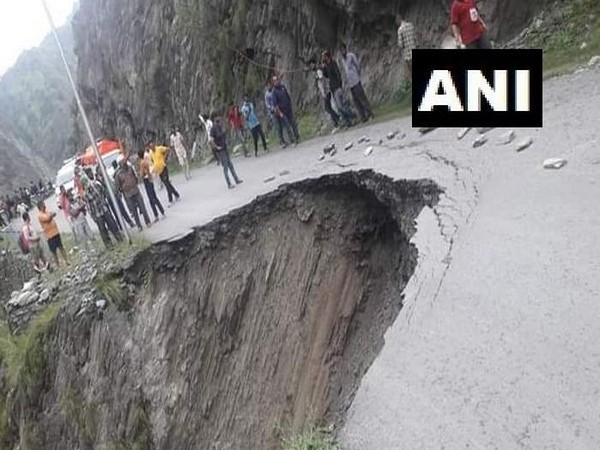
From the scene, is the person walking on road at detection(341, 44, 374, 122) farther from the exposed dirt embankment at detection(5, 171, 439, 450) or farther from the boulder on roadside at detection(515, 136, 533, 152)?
the boulder on roadside at detection(515, 136, 533, 152)

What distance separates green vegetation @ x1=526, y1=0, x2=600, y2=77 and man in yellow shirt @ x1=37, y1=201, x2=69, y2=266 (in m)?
10.3

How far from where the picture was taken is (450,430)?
3.96 metres

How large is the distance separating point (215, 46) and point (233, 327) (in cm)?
1521

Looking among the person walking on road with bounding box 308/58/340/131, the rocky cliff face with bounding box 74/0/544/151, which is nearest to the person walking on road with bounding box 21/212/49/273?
the person walking on road with bounding box 308/58/340/131

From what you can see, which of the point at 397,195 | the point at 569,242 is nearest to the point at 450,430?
the point at 569,242

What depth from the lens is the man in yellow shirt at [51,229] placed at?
14039 mm

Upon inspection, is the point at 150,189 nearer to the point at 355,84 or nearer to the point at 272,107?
the point at 272,107

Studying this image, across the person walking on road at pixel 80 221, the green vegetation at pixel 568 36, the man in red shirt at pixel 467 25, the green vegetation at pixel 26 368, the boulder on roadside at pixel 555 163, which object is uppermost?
the man in red shirt at pixel 467 25

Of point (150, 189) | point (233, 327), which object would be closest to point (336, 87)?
point (150, 189)

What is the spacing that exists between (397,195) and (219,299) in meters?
3.61

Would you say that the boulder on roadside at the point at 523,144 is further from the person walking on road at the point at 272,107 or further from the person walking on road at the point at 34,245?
the person walking on road at the point at 34,245

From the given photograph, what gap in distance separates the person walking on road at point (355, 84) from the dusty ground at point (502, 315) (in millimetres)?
A: 6799

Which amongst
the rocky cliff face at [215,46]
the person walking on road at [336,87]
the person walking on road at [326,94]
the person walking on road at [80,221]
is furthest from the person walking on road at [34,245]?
the rocky cliff face at [215,46]

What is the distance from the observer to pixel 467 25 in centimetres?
1040
